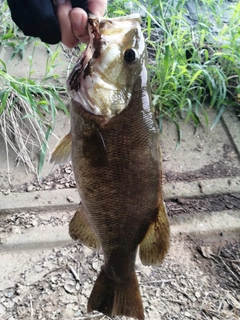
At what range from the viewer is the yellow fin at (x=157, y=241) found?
160cm

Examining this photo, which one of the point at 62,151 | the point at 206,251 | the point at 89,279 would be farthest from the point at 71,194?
the point at 62,151

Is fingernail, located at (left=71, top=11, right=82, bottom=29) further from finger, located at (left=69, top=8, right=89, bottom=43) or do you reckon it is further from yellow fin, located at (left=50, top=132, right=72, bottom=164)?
yellow fin, located at (left=50, top=132, right=72, bottom=164)

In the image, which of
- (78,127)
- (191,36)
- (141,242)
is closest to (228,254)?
(141,242)

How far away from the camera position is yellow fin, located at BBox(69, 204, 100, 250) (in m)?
1.78

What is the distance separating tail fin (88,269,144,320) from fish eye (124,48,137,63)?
3.22 ft

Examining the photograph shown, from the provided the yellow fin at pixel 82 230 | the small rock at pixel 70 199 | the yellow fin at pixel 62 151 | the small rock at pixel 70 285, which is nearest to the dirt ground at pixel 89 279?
the small rock at pixel 70 285

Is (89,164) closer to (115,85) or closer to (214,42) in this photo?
(115,85)

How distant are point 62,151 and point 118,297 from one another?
0.77 m

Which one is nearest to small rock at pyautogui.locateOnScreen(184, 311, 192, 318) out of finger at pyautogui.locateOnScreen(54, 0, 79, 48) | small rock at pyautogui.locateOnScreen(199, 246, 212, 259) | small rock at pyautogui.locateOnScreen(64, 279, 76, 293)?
small rock at pyautogui.locateOnScreen(199, 246, 212, 259)

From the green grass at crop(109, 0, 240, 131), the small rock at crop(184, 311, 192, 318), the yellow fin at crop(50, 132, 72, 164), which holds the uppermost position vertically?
the yellow fin at crop(50, 132, 72, 164)

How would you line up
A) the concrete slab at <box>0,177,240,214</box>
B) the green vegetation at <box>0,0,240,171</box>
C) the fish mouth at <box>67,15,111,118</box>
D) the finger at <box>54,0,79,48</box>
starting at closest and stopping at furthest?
the fish mouth at <box>67,15,111,118</box> < the finger at <box>54,0,79,48</box> < the concrete slab at <box>0,177,240,214</box> < the green vegetation at <box>0,0,240,171</box>

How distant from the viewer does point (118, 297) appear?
188cm

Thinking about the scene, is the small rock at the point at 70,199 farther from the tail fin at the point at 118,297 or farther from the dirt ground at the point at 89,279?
the tail fin at the point at 118,297

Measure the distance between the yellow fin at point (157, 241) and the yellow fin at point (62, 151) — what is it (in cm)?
45
